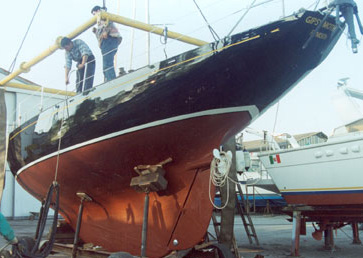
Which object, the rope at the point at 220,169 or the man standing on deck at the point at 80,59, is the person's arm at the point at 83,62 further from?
the rope at the point at 220,169

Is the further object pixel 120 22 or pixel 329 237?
pixel 329 237

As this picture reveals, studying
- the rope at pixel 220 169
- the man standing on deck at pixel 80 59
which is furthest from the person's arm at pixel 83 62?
the rope at pixel 220 169

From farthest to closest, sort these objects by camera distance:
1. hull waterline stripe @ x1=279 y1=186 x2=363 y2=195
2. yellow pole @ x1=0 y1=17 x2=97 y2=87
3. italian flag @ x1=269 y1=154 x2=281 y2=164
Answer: italian flag @ x1=269 y1=154 x2=281 y2=164 < hull waterline stripe @ x1=279 y1=186 x2=363 y2=195 < yellow pole @ x1=0 y1=17 x2=97 y2=87

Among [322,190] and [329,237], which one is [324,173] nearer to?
[322,190]

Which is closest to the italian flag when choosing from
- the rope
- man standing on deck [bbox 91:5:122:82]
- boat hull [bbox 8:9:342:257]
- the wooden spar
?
the wooden spar

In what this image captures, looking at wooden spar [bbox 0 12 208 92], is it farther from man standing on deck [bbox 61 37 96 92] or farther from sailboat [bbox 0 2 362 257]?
sailboat [bbox 0 2 362 257]

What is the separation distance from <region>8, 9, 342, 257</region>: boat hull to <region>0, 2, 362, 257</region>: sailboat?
0.04ft

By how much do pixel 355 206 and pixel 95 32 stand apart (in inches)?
205

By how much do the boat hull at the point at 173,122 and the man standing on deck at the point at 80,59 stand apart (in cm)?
74

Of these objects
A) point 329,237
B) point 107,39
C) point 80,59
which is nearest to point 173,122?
point 107,39

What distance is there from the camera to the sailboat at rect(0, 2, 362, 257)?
12.7 ft

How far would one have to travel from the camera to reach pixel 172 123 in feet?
13.8

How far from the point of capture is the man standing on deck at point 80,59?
564 centimetres

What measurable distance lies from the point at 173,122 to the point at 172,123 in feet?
0.06
